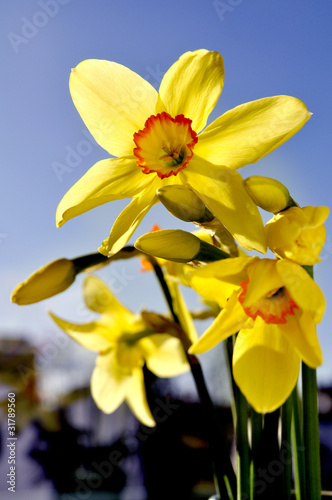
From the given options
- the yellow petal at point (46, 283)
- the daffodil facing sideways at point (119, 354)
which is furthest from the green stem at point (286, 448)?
the yellow petal at point (46, 283)

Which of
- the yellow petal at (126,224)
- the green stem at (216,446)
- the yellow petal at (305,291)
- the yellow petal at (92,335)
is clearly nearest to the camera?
the yellow petal at (305,291)

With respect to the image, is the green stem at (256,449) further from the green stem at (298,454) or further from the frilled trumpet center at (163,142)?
the frilled trumpet center at (163,142)

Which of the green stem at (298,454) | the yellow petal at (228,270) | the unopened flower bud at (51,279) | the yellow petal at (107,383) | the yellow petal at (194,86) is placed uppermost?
the yellow petal at (194,86)

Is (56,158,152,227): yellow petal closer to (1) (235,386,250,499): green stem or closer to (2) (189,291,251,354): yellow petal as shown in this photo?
(2) (189,291,251,354): yellow petal

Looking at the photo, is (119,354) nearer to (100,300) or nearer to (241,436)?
(100,300)

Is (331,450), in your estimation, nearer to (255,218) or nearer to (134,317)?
(134,317)

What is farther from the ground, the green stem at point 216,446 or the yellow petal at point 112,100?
the yellow petal at point 112,100
